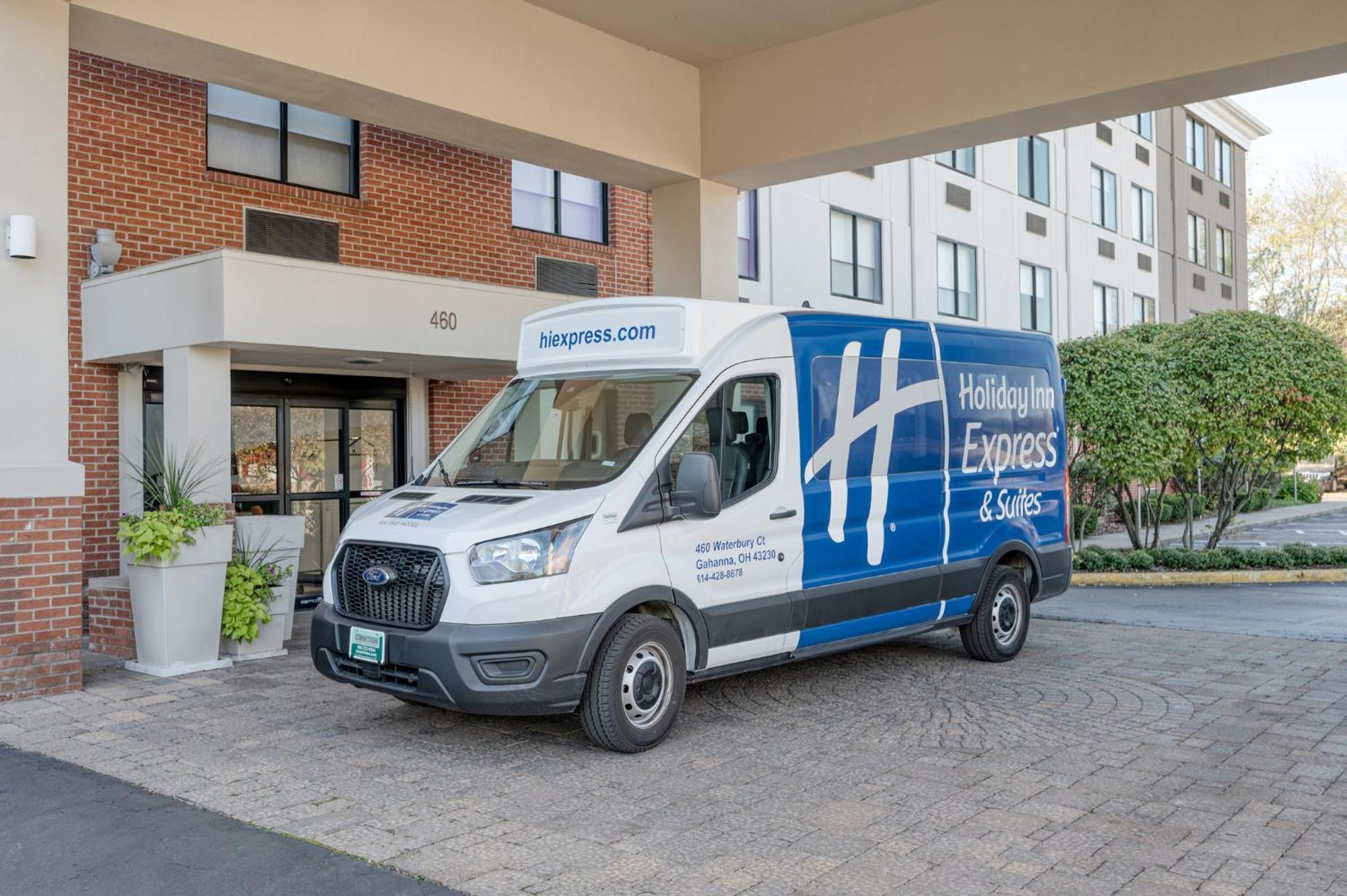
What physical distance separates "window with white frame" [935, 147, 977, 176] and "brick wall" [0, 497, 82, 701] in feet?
63.1

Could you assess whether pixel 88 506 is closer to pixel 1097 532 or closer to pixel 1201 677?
pixel 1201 677

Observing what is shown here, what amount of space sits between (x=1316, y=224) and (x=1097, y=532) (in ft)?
92.1

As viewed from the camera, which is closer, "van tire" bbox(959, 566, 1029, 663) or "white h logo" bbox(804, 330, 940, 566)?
"white h logo" bbox(804, 330, 940, 566)

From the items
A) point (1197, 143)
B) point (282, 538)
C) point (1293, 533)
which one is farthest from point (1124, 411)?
point (1197, 143)

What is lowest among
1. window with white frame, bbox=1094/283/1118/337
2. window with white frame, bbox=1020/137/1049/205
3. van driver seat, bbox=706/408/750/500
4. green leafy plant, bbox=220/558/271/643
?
green leafy plant, bbox=220/558/271/643

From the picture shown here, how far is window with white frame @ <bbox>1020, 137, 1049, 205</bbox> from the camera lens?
27484 millimetres

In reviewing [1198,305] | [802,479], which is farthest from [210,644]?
[1198,305]

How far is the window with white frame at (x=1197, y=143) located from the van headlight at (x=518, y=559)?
36.0 m

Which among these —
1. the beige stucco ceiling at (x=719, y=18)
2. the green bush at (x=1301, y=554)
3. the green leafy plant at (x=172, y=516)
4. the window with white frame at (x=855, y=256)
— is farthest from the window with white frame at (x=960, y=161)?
the green leafy plant at (x=172, y=516)

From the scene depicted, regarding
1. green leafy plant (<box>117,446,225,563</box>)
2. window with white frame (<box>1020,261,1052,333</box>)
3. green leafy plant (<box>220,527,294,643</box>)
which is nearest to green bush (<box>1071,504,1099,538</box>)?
window with white frame (<box>1020,261,1052,333</box>)

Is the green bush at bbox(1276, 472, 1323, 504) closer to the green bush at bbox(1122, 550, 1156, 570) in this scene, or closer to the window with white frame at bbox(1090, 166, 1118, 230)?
Answer: the window with white frame at bbox(1090, 166, 1118, 230)

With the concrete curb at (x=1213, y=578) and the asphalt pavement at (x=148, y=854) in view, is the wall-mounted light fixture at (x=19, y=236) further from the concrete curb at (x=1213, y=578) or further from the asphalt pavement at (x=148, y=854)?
the concrete curb at (x=1213, y=578)

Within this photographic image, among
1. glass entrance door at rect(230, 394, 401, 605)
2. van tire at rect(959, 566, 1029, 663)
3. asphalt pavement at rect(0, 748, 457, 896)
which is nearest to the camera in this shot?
asphalt pavement at rect(0, 748, 457, 896)

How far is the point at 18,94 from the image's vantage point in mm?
8094
